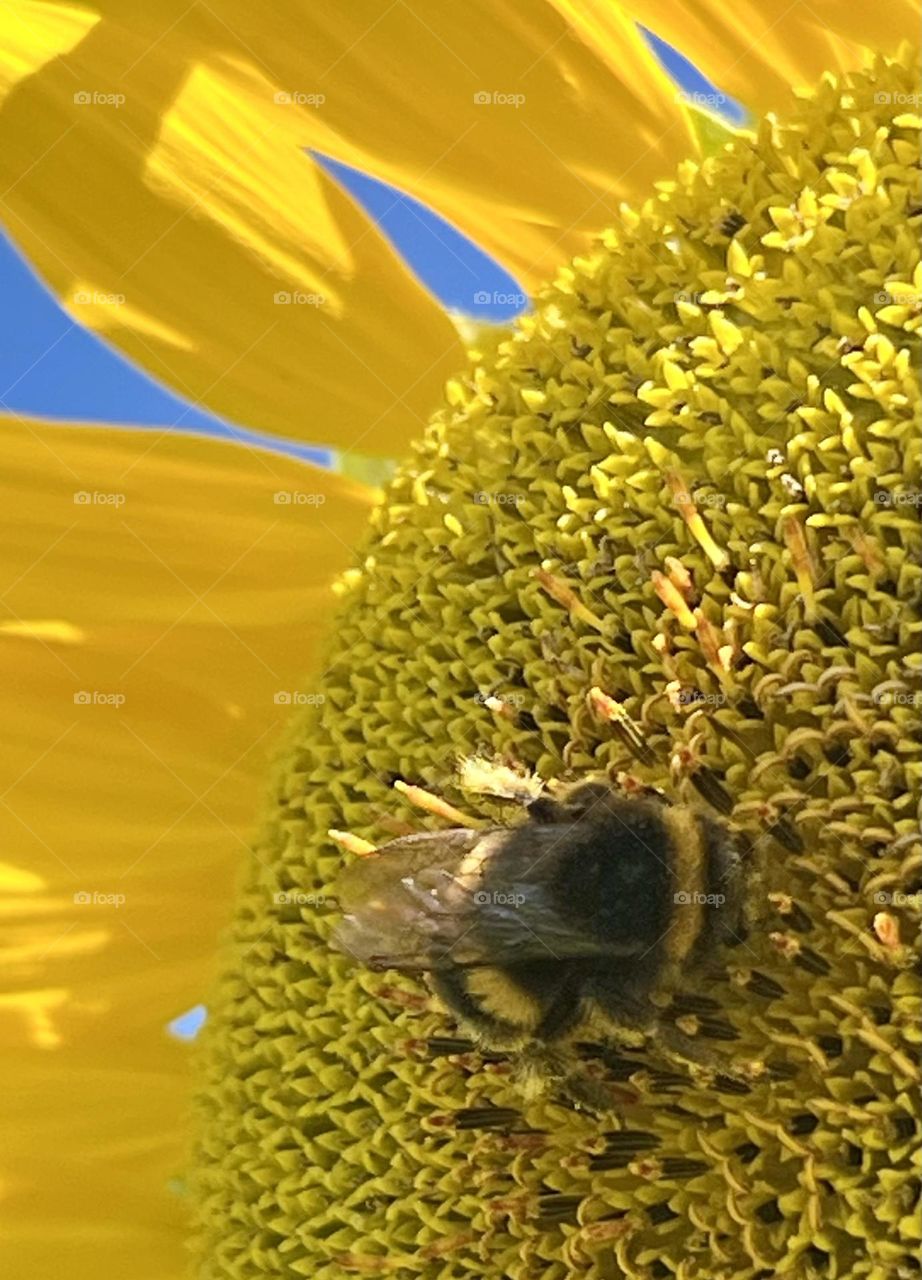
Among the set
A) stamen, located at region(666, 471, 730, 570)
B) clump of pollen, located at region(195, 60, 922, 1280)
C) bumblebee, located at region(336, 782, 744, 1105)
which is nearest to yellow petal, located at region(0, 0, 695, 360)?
clump of pollen, located at region(195, 60, 922, 1280)

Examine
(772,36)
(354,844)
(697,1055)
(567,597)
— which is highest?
(772,36)

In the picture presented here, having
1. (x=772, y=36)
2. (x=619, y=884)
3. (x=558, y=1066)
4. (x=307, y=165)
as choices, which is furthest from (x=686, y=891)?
(x=307, y=165)

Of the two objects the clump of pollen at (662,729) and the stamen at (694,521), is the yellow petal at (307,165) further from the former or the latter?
the stamen at (694,521)

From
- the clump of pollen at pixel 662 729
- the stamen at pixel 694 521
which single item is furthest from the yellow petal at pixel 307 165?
the stamen at pixel 694 521

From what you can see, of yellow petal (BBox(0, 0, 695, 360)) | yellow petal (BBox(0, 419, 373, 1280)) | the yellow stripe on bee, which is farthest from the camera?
yellow petal (BBox(0, 419, 373, 1280))

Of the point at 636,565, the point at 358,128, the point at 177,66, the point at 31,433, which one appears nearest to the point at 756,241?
the point at 636,565

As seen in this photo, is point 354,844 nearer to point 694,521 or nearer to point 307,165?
point 694,521

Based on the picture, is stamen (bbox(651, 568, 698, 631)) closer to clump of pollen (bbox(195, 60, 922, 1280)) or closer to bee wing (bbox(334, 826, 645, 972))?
clump of pollen (bbox(195, 60, 922, 1280))
